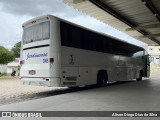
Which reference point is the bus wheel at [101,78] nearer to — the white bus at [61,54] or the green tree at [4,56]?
the white bus at [61,54]

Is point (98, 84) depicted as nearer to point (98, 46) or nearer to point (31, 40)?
point (98, 46)

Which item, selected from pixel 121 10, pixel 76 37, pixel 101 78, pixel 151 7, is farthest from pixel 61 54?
pixel 151 7

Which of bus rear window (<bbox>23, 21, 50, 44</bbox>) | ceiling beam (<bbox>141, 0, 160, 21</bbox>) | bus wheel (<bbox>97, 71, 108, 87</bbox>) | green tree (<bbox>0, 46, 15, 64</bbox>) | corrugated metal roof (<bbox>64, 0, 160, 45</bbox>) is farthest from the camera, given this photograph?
green tree (<bbox>0, 46, 15, 64</bbox>)

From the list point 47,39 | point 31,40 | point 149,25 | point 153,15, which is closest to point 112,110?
point 47,39

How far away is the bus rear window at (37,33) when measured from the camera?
446 inches

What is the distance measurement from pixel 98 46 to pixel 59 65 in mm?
4055

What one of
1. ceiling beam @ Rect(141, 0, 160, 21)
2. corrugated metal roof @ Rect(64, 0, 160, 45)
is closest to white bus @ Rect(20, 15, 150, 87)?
corrugated metal roof @ Rect(64, 0, 160, 45)

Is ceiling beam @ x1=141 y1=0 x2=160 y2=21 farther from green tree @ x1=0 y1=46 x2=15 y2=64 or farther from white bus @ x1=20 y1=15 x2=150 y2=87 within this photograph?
green tree @ x1=0 y1=46 x2=15 y2=64

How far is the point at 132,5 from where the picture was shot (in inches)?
526

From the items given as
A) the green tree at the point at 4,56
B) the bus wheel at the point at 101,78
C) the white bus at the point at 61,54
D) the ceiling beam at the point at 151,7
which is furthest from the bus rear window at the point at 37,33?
the green tree at the point at 4,56

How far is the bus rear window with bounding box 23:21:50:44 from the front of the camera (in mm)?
11336

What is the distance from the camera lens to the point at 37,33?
1182cm

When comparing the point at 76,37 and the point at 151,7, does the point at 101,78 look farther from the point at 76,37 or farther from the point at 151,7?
the point at 151,7

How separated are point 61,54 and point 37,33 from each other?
1.73 meters
